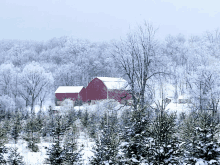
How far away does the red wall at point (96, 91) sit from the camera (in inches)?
1471

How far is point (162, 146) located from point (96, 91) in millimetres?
32494

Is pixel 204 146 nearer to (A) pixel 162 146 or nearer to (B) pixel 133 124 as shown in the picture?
(A) pixel 162 146

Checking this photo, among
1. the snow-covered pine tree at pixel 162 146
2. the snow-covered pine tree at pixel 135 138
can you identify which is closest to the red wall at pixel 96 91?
the snow-covered pine tree at pixel 135 138

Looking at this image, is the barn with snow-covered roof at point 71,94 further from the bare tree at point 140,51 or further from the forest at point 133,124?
the bare tree at point 140,51

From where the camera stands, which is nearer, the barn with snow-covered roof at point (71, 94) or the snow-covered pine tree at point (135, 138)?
the snow-covered pine tree at point (135, 138)

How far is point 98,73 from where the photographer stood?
57.1m

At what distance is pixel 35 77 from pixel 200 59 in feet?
88.5

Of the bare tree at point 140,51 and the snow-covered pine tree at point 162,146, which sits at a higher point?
the bare tree at point 140,51

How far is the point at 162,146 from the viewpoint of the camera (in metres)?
7.07

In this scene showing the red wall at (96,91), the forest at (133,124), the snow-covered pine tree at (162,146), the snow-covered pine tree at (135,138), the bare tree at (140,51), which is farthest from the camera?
the red wall at (96,91)

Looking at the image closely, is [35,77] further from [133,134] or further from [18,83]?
[133,134]

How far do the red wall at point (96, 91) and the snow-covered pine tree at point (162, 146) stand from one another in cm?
2928

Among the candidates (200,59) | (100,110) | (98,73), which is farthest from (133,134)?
(98,73)

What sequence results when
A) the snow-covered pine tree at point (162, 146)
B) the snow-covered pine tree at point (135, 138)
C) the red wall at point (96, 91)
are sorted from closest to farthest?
the snow-covered pine tree at point (162, 146) → the snow-covered pine tree at point (135, 138) → the red wall at point (96, 91)
